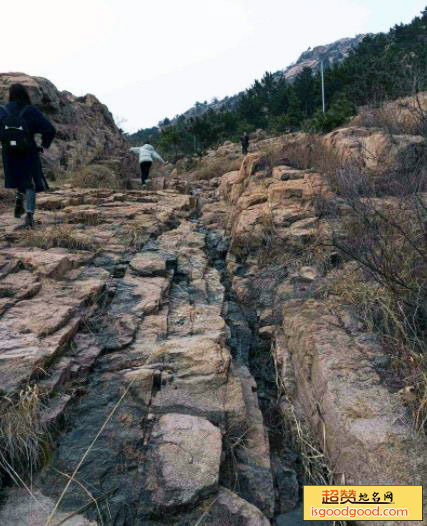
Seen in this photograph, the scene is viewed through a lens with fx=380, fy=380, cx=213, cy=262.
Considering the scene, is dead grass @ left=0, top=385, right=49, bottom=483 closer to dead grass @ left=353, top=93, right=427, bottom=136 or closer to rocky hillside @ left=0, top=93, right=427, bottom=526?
rocky hillside @ left=0, top=93, right=427, bottom=526

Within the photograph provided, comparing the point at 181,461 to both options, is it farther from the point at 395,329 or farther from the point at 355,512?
the point at 395,329

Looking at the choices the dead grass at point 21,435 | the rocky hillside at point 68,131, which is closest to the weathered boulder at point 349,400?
the dead grass at point 21,435

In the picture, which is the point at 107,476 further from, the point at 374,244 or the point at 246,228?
the point at 246,228

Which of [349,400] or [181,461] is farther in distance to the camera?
[349,400]

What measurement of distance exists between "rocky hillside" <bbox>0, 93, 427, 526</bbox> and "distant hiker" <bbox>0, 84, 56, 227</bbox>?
53cm

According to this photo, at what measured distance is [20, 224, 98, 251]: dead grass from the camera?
157 inches

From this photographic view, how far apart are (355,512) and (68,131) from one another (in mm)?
11104

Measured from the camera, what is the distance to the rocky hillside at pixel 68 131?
948cm

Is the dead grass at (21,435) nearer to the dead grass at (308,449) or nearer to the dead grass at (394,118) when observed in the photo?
the dead grass at (308,449)

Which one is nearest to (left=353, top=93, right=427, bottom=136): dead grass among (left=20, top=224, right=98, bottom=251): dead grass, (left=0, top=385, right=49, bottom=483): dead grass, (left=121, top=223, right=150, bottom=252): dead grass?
(left=121, top=223, right=150, bottom=252): dead grass

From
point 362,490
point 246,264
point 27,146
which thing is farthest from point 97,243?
point 362,490

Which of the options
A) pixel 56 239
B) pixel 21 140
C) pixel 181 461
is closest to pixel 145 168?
pixel 21 140

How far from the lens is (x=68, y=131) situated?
34.8ft

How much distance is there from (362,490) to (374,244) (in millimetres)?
1820
